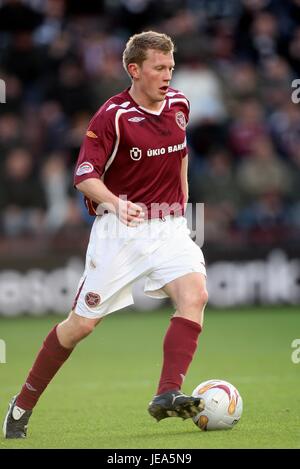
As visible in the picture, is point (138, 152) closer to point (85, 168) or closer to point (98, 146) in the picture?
point (98, 146)

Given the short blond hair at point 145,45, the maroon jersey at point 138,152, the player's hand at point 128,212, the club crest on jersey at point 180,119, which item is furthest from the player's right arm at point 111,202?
the short blond hair at point 145,45

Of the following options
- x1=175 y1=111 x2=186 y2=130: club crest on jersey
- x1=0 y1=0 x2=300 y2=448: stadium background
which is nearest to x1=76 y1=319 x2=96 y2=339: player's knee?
x1=175 y1=111 x2=186 y2=130: club crest on jersey

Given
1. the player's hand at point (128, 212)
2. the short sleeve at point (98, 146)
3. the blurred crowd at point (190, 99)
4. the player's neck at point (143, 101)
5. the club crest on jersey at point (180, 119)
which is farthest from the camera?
the blurred crowd at point (190, 99)

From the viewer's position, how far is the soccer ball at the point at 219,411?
6.49 metres

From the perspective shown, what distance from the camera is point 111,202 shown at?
249 inches

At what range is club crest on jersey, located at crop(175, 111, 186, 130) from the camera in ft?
22.5

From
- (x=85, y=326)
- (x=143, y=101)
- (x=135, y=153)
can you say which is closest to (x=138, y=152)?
(x=135, y=153)

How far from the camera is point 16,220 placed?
14.4 metres

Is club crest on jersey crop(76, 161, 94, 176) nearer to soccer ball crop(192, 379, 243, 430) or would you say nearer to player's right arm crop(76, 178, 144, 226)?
player's right arm crop(76, 178, 144, 226)

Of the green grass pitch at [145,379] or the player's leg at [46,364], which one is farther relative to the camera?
the player's leg at [46,364]

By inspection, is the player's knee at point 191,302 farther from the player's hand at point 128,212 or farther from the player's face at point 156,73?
the player's face at point 156,73

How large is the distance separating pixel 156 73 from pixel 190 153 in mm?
8780

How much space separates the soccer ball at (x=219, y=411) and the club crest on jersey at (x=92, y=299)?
88 cm

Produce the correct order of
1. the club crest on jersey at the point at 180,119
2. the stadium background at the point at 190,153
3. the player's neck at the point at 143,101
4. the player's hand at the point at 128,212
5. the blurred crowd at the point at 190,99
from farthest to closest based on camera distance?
the blurred crowd at the point at 190,99 < the stadium background at the point at 190,153 < the club crest on jersey at the point at 180,119 < the player's neck at the point at 143,101 < the player's hand at the point at 128,212
